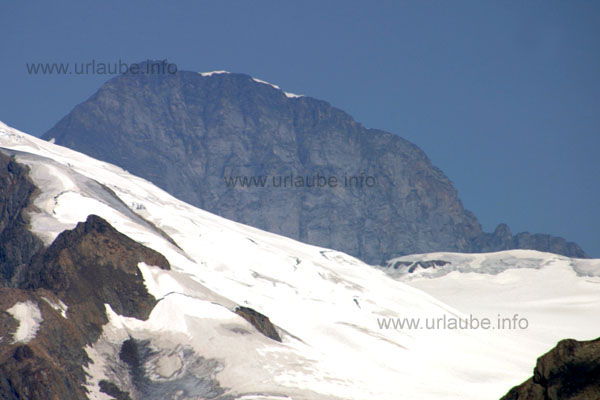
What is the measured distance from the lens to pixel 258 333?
10975 centimetres

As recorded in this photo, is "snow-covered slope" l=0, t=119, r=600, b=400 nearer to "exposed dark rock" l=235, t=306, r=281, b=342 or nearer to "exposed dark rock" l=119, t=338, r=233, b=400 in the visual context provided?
"exposed dark rock" l=119, t=338, r=233, b=400

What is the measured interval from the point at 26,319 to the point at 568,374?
6635 centimetres

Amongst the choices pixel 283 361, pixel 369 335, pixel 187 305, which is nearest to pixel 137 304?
pixel 187 305

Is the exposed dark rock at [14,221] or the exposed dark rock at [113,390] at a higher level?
the exposed dark rock at [14,221]

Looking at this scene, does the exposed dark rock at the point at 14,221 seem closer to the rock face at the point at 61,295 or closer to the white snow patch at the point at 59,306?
the rock face at the point at 61,295

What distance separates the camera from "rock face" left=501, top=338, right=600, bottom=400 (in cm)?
3812

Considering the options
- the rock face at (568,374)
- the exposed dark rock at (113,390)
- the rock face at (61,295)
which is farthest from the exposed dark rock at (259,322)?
the rock face at (568,374)

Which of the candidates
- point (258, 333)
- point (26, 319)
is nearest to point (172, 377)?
point (26, 319)

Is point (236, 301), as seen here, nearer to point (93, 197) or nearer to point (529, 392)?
point (93, 197)

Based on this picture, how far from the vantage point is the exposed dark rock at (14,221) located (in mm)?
125312

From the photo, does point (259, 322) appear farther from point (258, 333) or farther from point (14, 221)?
point (14, 221)

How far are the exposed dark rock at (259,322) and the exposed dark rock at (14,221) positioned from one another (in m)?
28.8

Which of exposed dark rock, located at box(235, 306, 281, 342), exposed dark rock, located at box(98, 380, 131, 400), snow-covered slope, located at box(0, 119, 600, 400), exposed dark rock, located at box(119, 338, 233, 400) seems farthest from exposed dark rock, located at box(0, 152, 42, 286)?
→ exposed dark rock, located at box(98, 380, 131, 400)

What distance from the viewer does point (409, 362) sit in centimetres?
13662
